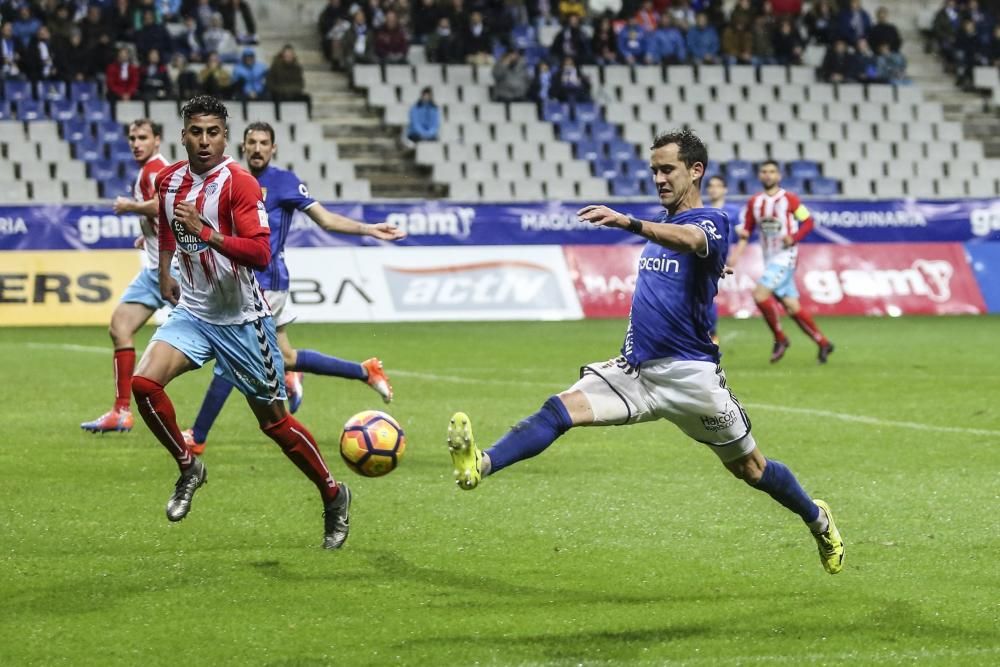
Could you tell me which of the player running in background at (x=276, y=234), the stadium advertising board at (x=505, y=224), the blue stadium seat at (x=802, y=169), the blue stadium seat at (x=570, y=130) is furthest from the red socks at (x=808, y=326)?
the blue stadium seat at (x=802, y=169)

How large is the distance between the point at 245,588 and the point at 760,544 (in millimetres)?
2629

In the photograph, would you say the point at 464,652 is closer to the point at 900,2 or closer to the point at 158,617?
the point at 158,617

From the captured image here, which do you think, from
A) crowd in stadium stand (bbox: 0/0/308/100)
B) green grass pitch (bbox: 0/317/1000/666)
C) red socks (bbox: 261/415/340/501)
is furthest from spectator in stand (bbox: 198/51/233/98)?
red socks (bbox: 261/415/340/501)

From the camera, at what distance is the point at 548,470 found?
1053cm

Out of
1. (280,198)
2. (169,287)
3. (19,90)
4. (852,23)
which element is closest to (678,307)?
(169,287)

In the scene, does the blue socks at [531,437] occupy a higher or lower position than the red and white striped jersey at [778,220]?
higher

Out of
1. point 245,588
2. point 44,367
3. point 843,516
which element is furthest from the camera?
point 44,367

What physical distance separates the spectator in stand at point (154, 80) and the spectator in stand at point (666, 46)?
31.7 feet

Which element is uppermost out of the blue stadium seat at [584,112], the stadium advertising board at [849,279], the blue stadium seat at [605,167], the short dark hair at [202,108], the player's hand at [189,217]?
the short dark hair at [202,108]

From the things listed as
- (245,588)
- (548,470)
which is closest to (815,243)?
(548,470)

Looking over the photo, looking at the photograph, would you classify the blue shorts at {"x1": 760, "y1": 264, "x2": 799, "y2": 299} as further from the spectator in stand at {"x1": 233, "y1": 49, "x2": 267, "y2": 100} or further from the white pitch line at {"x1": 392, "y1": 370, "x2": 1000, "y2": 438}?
the spectator in stand at {"x1": 233, "y1": 49, "x2": 267, "y2": 100}

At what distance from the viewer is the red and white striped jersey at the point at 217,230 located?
7.56 meters

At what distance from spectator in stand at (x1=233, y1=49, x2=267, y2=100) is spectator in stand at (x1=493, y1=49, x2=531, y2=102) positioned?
4.27 meters

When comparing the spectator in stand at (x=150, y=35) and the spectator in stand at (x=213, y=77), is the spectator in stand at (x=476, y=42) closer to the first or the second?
the spectator in stand at (x=213, y=77)
